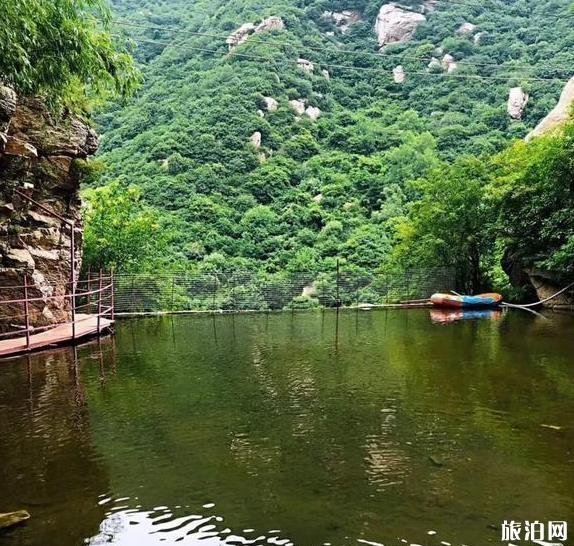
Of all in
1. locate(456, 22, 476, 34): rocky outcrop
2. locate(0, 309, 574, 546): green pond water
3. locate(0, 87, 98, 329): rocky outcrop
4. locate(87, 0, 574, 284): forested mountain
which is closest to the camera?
locate(0, 309, 574, 546): green pond water

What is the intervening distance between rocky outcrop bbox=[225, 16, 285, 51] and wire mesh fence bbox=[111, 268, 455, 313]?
38206mm

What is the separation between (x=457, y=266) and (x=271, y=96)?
29.5m

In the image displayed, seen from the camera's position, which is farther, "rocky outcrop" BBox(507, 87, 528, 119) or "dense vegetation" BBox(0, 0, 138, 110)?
"rocky outcrop" BBox(507, 87, 528, 119)

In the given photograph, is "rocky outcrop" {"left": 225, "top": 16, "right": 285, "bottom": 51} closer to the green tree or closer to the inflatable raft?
the green tree

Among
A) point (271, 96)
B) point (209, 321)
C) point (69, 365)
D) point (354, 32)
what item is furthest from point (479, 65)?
point (69, 365)

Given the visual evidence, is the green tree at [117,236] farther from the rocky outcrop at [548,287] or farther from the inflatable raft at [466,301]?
the rocky outcrop at [548,287]

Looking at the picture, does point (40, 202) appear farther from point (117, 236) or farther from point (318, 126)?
point (318, 126)

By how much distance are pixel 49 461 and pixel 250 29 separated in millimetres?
55712

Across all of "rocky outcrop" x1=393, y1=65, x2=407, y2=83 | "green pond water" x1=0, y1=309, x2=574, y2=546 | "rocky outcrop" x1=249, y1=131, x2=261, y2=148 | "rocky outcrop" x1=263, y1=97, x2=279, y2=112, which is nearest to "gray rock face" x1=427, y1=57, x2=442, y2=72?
"rocky outcrop" x1=393, y1=65, x2=407, y2=83

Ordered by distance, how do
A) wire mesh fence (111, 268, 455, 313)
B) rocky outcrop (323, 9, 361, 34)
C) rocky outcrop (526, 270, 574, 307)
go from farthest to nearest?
1. rocky outcrop (323, 9, 361, 34)
2. rocky outcrop (526, 270, 574, 307)
3. wire mesh fence (111, 268, 455, 313)

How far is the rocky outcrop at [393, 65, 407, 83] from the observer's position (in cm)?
Result: 5697

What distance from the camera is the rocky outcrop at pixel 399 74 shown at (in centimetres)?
5697

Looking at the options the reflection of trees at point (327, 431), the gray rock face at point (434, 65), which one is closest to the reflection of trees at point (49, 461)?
the reflection of trees at point (327, 431)

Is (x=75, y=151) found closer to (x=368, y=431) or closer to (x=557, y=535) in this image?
(x=368, y=431)
